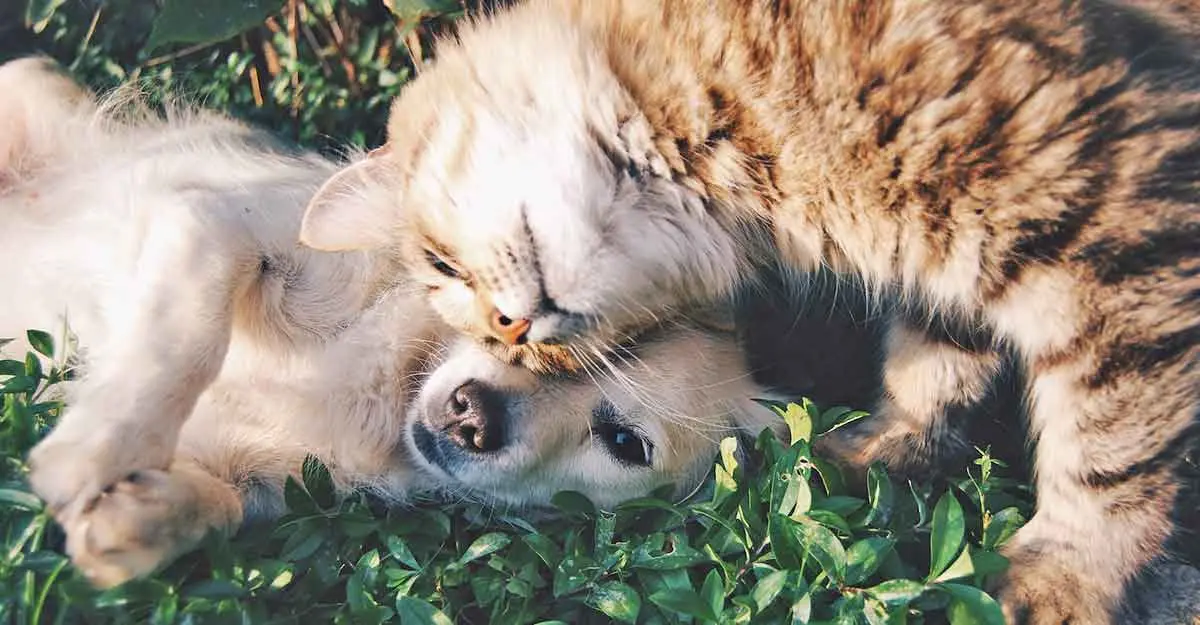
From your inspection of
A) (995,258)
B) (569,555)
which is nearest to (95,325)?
(569,555)

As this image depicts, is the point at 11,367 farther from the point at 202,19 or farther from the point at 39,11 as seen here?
the point at 39,11

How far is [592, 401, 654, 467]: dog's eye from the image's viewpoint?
2922 mm

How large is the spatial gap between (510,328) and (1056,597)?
1.39 meters

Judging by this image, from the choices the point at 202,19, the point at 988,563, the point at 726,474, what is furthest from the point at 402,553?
the point at 202,19

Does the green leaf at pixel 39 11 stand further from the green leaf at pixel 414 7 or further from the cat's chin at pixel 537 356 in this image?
the cat's chin at pixel 537 356

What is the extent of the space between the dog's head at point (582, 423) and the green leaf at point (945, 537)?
0.74 m

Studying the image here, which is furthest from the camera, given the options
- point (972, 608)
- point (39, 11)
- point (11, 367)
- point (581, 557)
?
point (39, 11)

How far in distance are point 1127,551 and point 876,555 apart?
0.60 meters

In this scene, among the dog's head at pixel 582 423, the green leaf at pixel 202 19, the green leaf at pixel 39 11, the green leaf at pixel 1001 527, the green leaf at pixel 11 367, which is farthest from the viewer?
the green leaf at pixel 39 11

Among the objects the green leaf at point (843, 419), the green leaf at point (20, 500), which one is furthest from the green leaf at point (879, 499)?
the green leaf at point (20, 500)

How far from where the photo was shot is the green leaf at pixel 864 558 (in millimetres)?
2279

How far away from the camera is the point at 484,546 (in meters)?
2.50

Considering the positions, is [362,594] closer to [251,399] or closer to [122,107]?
[251,399]

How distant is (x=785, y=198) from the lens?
8.21 ft
